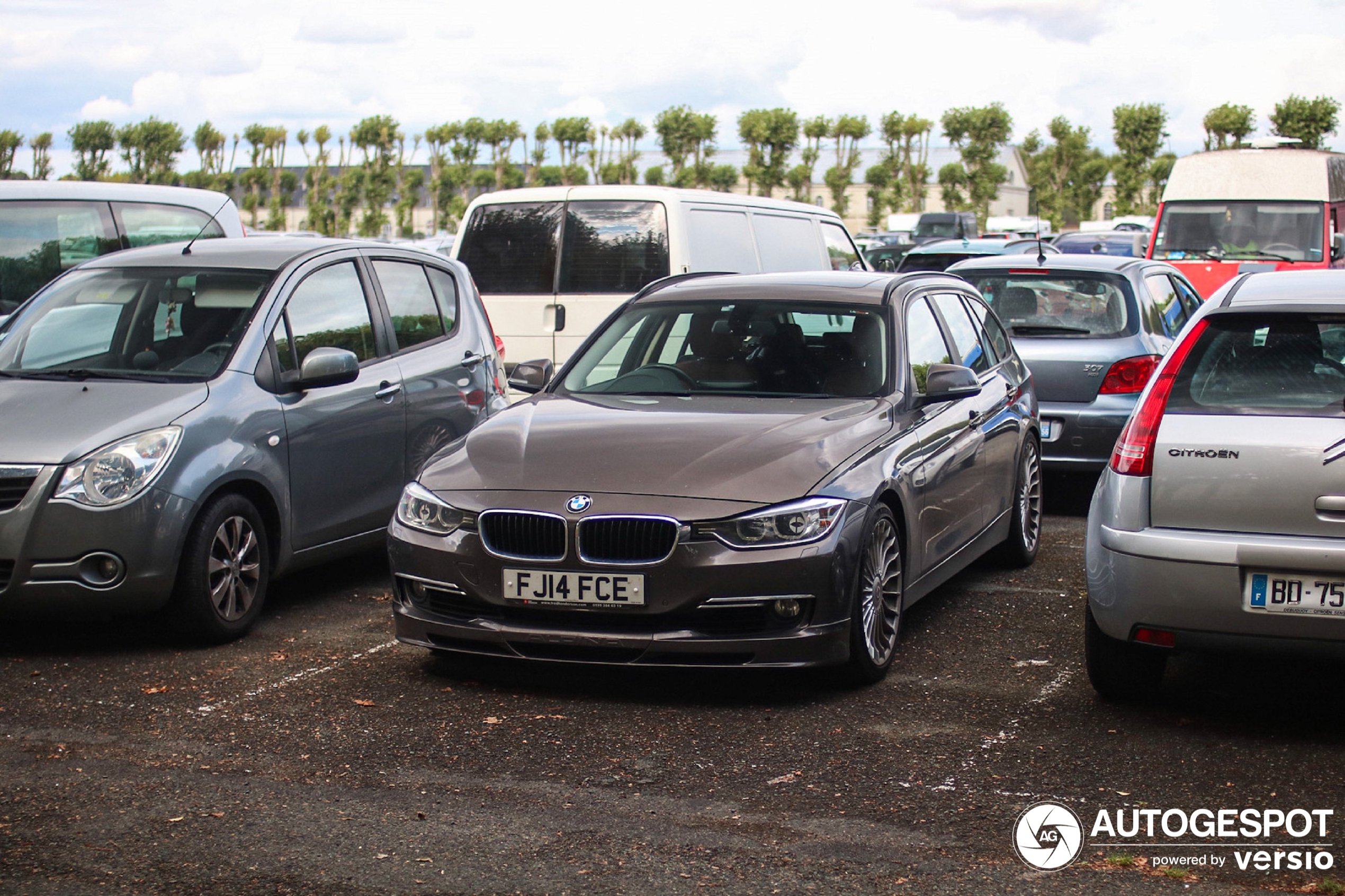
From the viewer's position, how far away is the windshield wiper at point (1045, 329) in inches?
388

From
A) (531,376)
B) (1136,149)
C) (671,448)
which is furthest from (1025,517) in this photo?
(1136,149)

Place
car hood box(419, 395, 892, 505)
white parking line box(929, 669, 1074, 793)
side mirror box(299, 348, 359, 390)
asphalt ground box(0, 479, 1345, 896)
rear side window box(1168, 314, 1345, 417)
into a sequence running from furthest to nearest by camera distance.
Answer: side mirror box(299, 348, 359, 390)
car hood box(419, 395, 892, 505)
rear side window box(1168, 314, 1345, 417)
white parking line box(929, 669, 1074, 793)
asphalt ground box(0, 479, 1345, 896)

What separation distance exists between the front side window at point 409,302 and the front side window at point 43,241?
10.5 feet

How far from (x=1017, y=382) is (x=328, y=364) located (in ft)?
11.9

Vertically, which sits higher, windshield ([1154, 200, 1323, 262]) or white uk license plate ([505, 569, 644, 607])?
windshield ([1154, 200, 1323, 262])

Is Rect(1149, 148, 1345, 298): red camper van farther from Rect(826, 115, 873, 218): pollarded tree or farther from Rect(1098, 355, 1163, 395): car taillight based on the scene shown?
Rect(826, 115, 873, 218): pollarded tree

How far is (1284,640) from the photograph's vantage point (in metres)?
4.68

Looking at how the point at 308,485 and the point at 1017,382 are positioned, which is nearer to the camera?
the point at 308,485

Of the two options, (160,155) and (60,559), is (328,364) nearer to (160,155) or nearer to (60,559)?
(60,559)

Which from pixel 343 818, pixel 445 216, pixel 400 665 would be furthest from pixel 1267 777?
pixel 445 216

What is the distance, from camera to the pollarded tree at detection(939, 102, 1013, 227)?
8525 cm

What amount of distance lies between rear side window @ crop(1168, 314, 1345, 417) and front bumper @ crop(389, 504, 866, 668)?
122cm

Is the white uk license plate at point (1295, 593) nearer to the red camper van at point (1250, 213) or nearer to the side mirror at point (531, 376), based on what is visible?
the side mirror at point (531, 376)

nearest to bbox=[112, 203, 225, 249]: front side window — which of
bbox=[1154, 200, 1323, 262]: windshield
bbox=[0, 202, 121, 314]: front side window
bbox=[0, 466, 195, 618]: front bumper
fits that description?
bbox=[0, 202, 121, 314]: front side window
